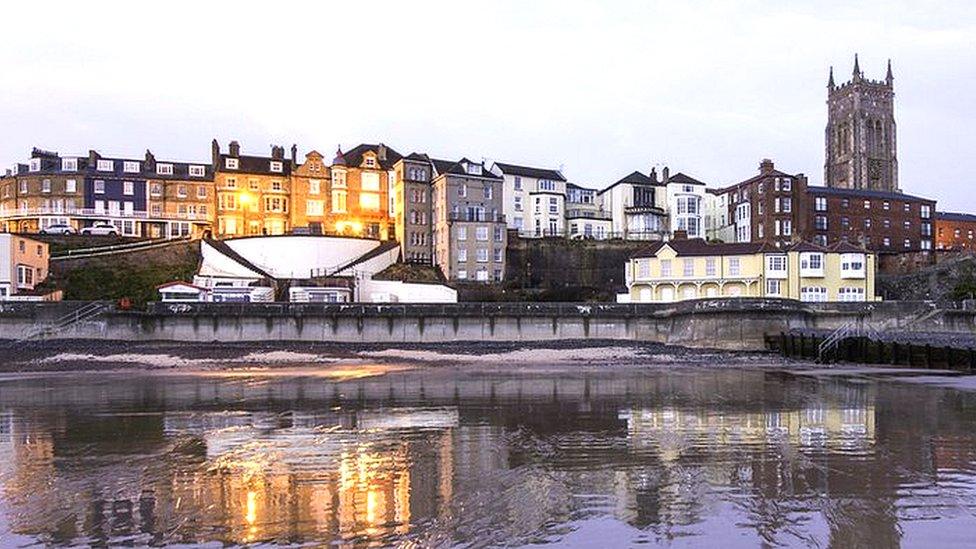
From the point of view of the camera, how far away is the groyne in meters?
51.9

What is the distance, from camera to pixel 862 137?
5522 inches

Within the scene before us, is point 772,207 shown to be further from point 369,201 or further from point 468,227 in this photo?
point 369,201

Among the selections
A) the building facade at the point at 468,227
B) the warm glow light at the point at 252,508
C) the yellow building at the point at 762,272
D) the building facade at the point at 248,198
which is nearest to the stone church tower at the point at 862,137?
the yellow building at the point at 762,272

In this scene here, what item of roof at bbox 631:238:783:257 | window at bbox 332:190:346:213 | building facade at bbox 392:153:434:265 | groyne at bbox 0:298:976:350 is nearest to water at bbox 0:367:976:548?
groyne at bbox 0:298:976:350

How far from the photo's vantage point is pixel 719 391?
26328 mm

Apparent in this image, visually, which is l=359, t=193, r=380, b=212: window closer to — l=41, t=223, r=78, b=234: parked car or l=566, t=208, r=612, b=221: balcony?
l=566, t=208, r=612, b=221: balcony

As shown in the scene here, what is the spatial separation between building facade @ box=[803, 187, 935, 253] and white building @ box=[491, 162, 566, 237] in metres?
32.9

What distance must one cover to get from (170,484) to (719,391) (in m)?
20.2

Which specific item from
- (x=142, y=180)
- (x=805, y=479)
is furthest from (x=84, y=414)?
(x=142, y=180)

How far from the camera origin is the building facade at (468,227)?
7650 centimetres

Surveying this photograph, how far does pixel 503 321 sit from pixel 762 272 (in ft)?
87.6

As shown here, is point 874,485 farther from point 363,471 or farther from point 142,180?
point 142,180

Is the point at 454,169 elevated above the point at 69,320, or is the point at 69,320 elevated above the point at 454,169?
the point at 454,169

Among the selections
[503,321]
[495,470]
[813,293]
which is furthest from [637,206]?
[495,470]
